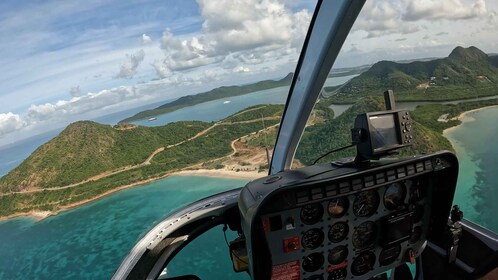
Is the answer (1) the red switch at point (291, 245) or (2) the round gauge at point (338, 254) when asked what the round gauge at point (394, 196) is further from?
(1) the red switch at point (291, 245)

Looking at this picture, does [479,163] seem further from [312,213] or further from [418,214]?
[312,213]

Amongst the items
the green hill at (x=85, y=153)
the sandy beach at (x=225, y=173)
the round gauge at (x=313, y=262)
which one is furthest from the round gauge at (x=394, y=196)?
the green hill at (x=85, y=153)

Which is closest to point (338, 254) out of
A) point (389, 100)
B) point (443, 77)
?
point (389, 100)

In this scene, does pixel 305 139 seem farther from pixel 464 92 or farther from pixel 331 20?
pixel 464 92

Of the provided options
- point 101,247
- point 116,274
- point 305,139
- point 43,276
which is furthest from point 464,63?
point 43,276

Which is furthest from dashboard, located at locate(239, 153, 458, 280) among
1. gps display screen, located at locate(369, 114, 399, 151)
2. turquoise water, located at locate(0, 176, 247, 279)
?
turquoise water, located at locate(0, 176, 247, 279)

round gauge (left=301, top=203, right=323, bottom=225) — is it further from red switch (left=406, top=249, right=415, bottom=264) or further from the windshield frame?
the windshield frame
